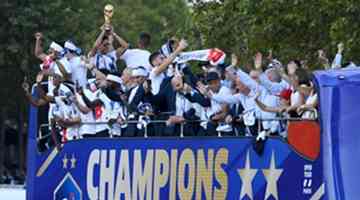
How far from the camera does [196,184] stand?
1080cm

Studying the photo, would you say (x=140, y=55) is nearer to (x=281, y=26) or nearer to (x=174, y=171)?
(x=174, y=171)

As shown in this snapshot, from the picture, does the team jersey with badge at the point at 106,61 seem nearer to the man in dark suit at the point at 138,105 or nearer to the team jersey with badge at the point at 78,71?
the team jersey with badge at the point at 78,71

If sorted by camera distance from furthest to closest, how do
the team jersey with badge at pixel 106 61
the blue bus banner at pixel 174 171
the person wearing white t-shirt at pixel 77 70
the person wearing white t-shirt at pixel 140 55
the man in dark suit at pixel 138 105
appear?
the person wearing white t-shirt at pixel 77 70, the team jersey with badge at pixel 106 61, the person wearing white t-shirt at pixel 140 55, the man in dark suit at pixel 138 105, the blue bus banner at pixel 174 171

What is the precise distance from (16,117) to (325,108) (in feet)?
119

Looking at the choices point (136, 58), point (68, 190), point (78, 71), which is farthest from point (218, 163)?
point (78, 71)

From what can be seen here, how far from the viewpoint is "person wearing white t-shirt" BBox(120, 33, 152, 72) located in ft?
42.5

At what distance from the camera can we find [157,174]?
1131 cm

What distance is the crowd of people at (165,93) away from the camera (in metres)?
10.5

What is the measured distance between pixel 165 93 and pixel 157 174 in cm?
85

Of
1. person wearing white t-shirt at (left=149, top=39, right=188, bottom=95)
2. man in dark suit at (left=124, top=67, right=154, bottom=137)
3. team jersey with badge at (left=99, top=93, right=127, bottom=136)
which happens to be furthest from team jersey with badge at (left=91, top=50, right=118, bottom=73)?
person wearing white t-shirt at (left=149, top=39, right=188, bottom=95)

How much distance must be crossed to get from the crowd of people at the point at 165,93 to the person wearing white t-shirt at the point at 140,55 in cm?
1

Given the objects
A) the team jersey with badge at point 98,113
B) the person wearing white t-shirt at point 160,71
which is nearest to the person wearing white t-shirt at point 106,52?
the team jersey with badge at point 98,113

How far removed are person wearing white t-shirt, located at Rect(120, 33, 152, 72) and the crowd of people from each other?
0.04 feet

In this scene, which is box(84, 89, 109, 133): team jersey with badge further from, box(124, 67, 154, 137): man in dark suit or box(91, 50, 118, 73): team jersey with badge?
box(91, 50, 118, 73): team jersey with badge
